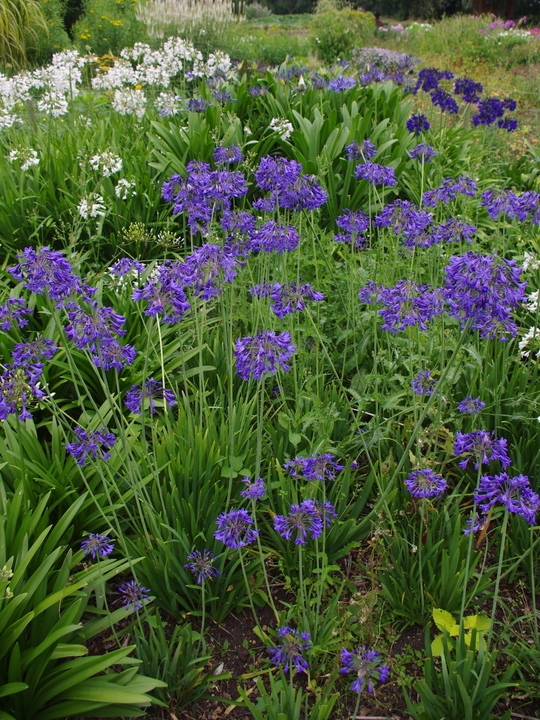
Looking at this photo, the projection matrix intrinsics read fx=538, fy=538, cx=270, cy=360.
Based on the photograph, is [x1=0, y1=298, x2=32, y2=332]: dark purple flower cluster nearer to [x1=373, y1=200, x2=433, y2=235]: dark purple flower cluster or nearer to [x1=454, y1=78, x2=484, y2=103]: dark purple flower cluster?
[x1=373, y1=200, x2=433, y2=235]: dark purple flower cluster

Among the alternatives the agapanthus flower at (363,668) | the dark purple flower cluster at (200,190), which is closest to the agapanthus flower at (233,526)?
the agapanthus flower at (363,668)

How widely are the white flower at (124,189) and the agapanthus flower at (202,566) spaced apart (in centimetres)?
261

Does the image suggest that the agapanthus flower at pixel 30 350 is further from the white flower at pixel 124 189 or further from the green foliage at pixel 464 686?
the white flower at pixel 124 189

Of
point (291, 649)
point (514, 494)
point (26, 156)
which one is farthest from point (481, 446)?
point (26, 156)

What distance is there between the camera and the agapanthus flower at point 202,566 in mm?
1650

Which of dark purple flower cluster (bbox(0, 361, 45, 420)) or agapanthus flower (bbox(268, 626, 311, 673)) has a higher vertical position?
dark purple flower cluster (bbox(0, 361, 45, 420))

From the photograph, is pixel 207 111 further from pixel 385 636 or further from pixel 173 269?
pixel 385 636

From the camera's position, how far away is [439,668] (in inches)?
67.8

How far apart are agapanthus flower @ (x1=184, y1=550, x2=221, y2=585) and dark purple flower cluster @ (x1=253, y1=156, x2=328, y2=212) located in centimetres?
129

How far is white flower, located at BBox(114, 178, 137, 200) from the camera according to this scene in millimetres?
3578

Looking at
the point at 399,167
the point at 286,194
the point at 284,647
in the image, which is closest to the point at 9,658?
the point at 284,647

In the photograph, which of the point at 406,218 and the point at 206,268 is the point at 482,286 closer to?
the point at 206,268

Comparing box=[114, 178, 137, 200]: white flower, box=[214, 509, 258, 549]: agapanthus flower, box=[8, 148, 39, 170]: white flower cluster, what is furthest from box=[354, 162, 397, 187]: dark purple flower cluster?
box=[8, 148, 39, 170]: white flower cluster

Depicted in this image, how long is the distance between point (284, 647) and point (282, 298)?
109 cm
